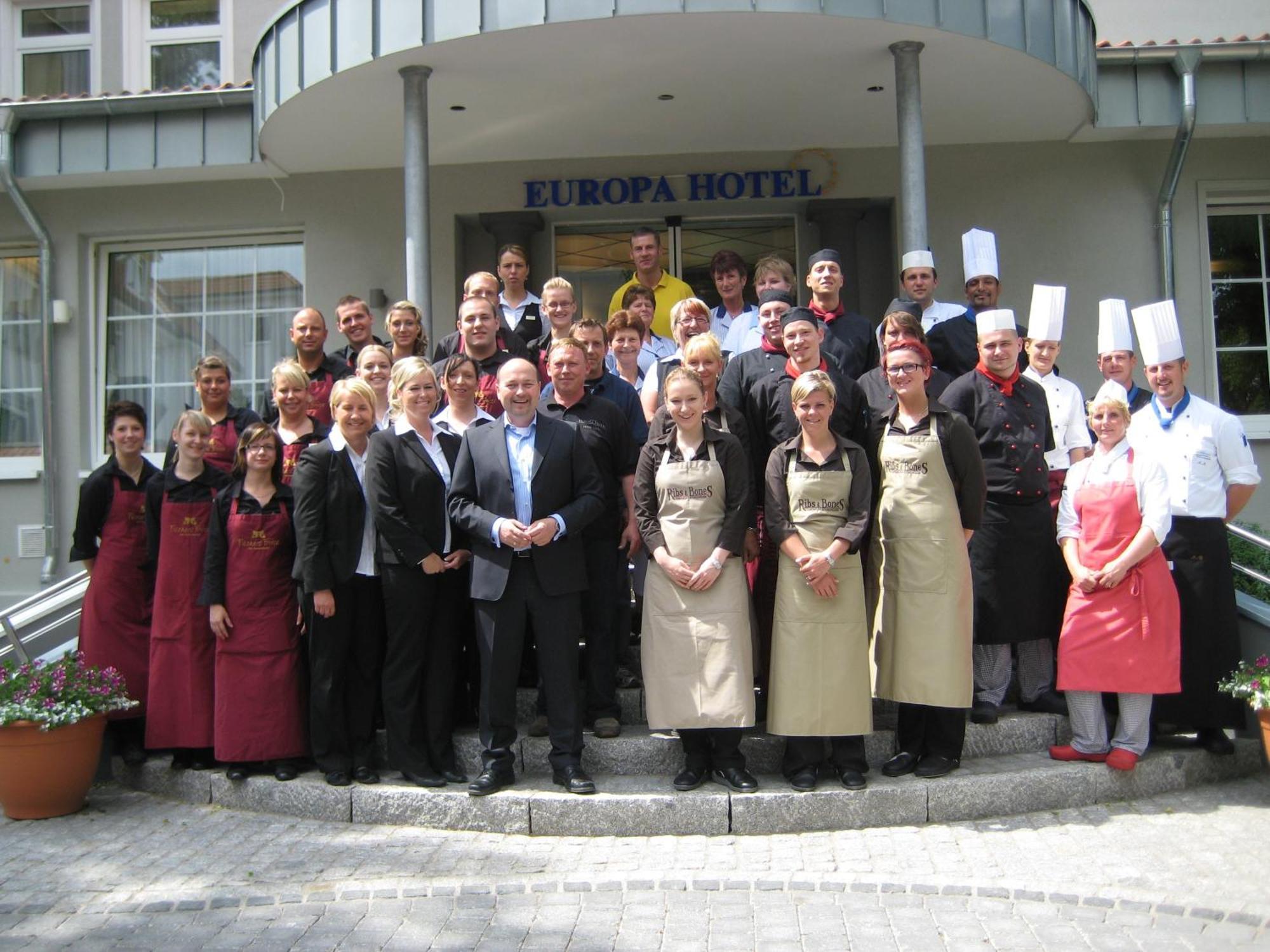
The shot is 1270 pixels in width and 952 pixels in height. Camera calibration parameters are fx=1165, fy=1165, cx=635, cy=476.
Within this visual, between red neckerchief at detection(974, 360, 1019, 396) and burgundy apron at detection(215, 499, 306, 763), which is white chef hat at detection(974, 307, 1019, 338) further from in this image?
burgundy apron at detection(215, 499, 306, 763)

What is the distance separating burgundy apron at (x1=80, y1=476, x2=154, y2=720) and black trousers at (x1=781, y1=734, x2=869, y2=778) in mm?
3366

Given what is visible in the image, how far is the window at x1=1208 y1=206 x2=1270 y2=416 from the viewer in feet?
31.8

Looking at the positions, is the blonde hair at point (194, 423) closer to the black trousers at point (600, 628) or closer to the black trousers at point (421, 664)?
the black trousers at point (421, 664)

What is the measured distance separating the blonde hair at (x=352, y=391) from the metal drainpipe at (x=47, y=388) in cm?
584

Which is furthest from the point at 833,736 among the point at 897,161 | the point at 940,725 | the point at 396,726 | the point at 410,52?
the point at 897,161

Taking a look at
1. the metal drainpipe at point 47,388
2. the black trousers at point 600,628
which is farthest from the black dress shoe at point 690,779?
the metal drainpipe at point 47,388

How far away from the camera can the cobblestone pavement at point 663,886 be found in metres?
3.89

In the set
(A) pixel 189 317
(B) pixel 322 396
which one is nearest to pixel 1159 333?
(B) pixel 322 396

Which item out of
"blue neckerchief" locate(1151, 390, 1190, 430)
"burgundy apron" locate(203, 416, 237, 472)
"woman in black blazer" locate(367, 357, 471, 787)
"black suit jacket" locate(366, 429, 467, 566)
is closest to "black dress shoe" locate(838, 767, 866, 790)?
"woman in black blazer" locate(367, 357, 471, 787)

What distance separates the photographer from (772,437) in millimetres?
5465

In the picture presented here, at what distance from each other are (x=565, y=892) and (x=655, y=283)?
4320 millimetres

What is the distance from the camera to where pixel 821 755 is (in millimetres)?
5094

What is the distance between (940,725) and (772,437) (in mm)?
1502

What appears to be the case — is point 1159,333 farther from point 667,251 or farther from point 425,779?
point 667,251
